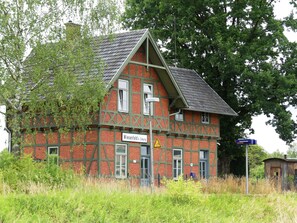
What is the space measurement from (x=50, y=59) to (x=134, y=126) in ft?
30.5

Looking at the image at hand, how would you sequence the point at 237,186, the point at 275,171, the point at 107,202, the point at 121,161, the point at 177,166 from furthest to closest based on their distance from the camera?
the point at 275,171, the point at 177,166, the point at 121,161, the point at 237,186, the point at 107,202

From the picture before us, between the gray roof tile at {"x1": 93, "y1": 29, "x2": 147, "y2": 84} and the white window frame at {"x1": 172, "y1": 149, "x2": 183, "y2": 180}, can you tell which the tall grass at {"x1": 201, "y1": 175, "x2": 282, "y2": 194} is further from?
the gray roof tile at {"x1": 93, "y1": 29, "x2": 147, "y2": 84}

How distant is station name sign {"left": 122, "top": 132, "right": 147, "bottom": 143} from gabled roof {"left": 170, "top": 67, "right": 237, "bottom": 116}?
5318mm

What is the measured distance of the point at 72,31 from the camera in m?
31.2

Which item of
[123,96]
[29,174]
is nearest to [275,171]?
[123,96]

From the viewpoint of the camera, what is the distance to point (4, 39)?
1145 inches

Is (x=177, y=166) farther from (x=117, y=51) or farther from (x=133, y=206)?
(x=133, y=206)

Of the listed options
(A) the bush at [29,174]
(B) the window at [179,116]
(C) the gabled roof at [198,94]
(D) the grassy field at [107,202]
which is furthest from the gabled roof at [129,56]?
(D) the grassy field at [107,202]

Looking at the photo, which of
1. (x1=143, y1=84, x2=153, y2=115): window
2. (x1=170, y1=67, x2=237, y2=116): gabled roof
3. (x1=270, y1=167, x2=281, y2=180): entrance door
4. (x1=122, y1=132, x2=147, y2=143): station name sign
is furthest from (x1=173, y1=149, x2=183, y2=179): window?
(x1=270, y1=167, x2=281, y2=180): entrance door

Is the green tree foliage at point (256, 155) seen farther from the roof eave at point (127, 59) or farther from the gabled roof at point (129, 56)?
the roof eave at point (127, 59)

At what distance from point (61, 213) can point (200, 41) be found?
3199 centimetres

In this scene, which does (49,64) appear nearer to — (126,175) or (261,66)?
(126,175)

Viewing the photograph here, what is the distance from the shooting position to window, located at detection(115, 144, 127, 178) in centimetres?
3762

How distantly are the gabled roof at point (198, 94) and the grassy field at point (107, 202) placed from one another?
1643cm
